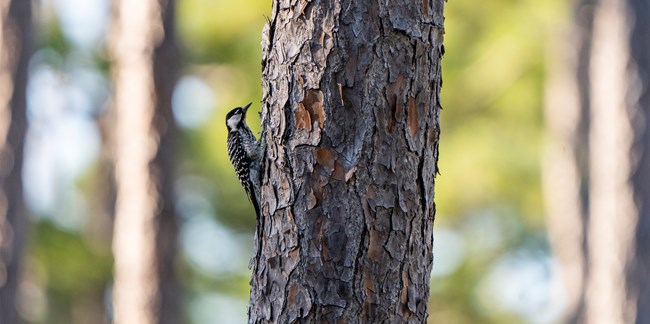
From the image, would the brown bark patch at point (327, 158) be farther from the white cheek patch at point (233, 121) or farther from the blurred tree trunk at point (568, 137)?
the blurred tree trunk at point (568, 137)

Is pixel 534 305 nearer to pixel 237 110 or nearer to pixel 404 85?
pixel 237 110

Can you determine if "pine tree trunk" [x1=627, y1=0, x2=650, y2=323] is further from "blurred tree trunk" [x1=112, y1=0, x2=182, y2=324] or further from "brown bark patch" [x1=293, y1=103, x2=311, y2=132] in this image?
"brown bark patch" [x1=293, y1=103, x2=311, y2=132]

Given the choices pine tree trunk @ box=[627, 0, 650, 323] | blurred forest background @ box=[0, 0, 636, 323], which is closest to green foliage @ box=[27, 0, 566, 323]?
blurred forest background @ box=[0, 0, 636, 323]

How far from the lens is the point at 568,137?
19359 mm

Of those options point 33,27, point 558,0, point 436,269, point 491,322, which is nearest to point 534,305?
point 491,322

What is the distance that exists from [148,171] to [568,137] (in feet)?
38.8

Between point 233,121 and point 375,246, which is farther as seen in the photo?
point 233,121

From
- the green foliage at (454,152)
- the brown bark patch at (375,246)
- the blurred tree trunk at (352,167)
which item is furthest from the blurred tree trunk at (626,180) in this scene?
the green foliage at (454,152)

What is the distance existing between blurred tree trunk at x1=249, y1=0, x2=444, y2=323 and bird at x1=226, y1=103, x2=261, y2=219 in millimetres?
1612

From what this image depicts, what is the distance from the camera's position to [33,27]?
10.4 m

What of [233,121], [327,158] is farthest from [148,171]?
[327,158]

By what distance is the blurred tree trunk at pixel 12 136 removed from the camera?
32.6 ft

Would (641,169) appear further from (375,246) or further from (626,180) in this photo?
(375,246)

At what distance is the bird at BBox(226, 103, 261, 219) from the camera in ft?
20.3
